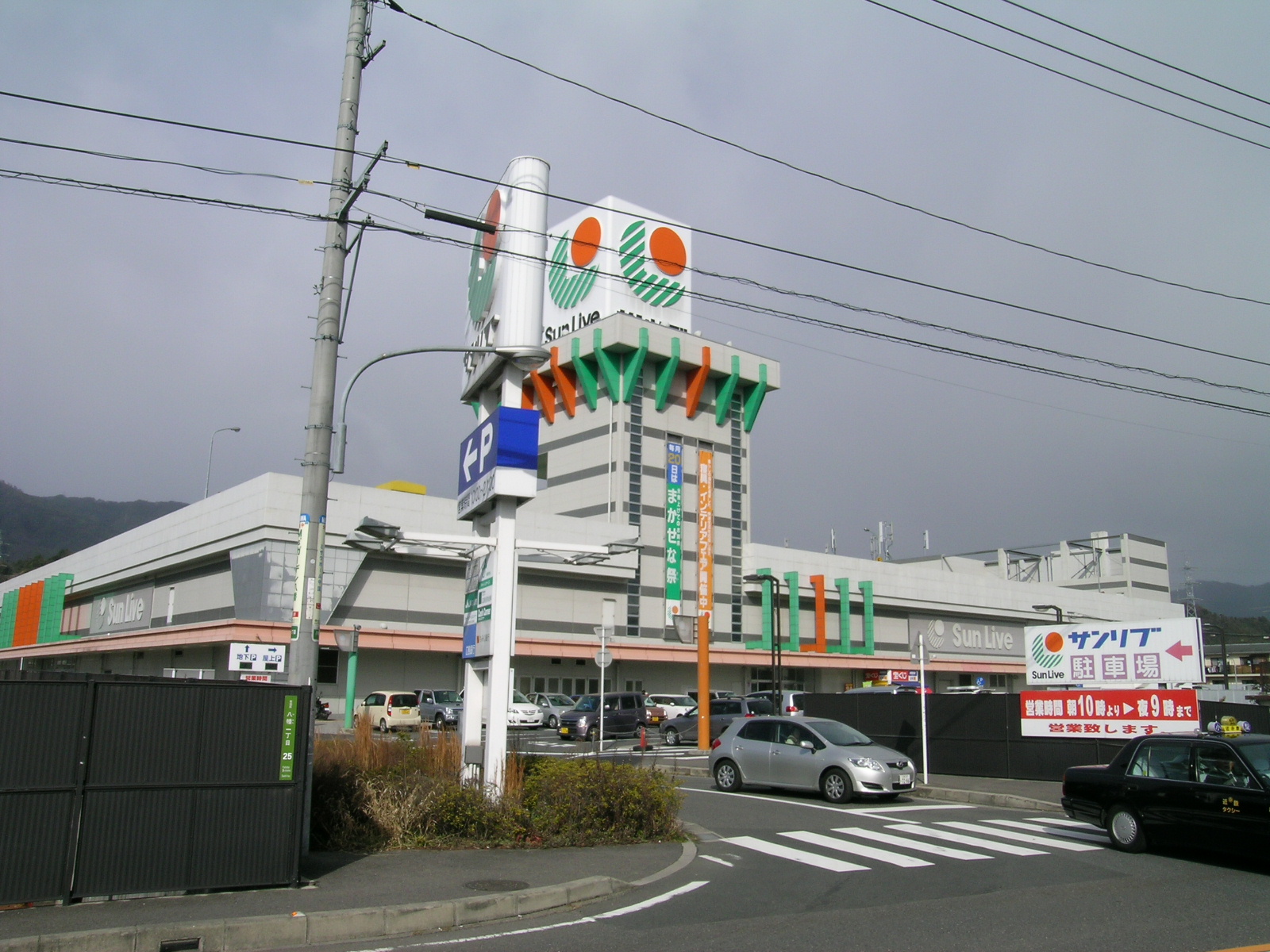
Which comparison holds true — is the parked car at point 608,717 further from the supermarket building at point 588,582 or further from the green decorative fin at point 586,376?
the green decorative fin at point 586,376

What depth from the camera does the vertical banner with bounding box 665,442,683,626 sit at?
2169 inches

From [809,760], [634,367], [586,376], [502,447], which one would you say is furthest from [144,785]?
[586,376]

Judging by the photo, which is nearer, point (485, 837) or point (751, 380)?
point (485, 837)

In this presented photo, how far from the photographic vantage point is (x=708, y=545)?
54.4 metres

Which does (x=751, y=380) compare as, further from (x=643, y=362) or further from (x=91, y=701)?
(x=91, y=701)

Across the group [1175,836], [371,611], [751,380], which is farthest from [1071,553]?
[1175,836]

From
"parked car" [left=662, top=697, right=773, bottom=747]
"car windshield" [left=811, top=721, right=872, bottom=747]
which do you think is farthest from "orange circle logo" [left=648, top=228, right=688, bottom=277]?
"car windshield" [left=811, top=721, right=872, bottom=747]

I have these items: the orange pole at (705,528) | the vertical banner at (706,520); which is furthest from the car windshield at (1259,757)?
the vertical banner at (706,520)

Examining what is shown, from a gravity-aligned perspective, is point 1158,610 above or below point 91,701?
above

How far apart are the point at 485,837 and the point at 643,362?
157 feet

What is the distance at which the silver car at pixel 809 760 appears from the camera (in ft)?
56.5

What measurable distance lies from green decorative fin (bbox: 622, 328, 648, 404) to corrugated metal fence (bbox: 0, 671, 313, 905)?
48.4 m

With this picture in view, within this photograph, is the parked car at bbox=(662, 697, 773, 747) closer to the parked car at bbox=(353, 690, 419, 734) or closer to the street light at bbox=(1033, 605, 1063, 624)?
the parked car at bbox=(353, 690, 419, 734)

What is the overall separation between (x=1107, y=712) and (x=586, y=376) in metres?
42.0
